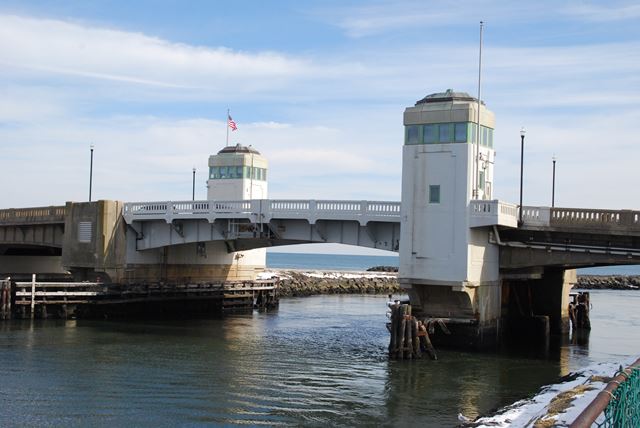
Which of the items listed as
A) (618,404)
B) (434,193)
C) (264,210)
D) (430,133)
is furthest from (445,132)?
(618,404)

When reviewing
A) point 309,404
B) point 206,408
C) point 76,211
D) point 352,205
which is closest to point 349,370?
point 309,404

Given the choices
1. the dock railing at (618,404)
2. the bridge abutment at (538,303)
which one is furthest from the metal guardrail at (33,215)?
the dock railing at (618,404)

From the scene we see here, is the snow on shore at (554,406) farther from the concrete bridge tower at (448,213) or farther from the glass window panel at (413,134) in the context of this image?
the glass window panel at (413,134)

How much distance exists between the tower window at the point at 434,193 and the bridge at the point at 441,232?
5 centimetres

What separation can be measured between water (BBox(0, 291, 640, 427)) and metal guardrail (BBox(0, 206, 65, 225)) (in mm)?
10861

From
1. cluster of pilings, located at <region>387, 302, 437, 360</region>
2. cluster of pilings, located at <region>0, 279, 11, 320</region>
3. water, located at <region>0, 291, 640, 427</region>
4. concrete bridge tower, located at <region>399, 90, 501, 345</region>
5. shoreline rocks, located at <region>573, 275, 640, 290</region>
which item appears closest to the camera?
water, located at <region>0, 291, 640, 427</region>

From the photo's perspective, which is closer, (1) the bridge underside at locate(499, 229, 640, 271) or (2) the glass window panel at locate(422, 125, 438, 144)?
(1) the bridge underside at locate(499, 229, 640, 271)

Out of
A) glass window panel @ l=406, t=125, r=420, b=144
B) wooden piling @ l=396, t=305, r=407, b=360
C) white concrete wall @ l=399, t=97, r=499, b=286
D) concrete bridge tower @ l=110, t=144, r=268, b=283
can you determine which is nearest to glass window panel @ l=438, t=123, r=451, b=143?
white concrete wall @ l=399, t=97, r=499, b=286

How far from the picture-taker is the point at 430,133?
35.2 m

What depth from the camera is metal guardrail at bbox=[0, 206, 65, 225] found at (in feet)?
169

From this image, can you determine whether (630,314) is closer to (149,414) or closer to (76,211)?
(76,211)

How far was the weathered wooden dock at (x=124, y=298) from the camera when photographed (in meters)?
43.4

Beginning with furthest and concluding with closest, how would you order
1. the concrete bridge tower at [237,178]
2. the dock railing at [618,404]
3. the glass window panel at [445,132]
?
the concrete bridge tower at [237,178] < the glass window panel at [445,132] < the dock railing at [618,404]

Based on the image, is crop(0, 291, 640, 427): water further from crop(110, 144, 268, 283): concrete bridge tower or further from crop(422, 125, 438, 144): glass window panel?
crop(422, 125, 438, 144): glass window panel
